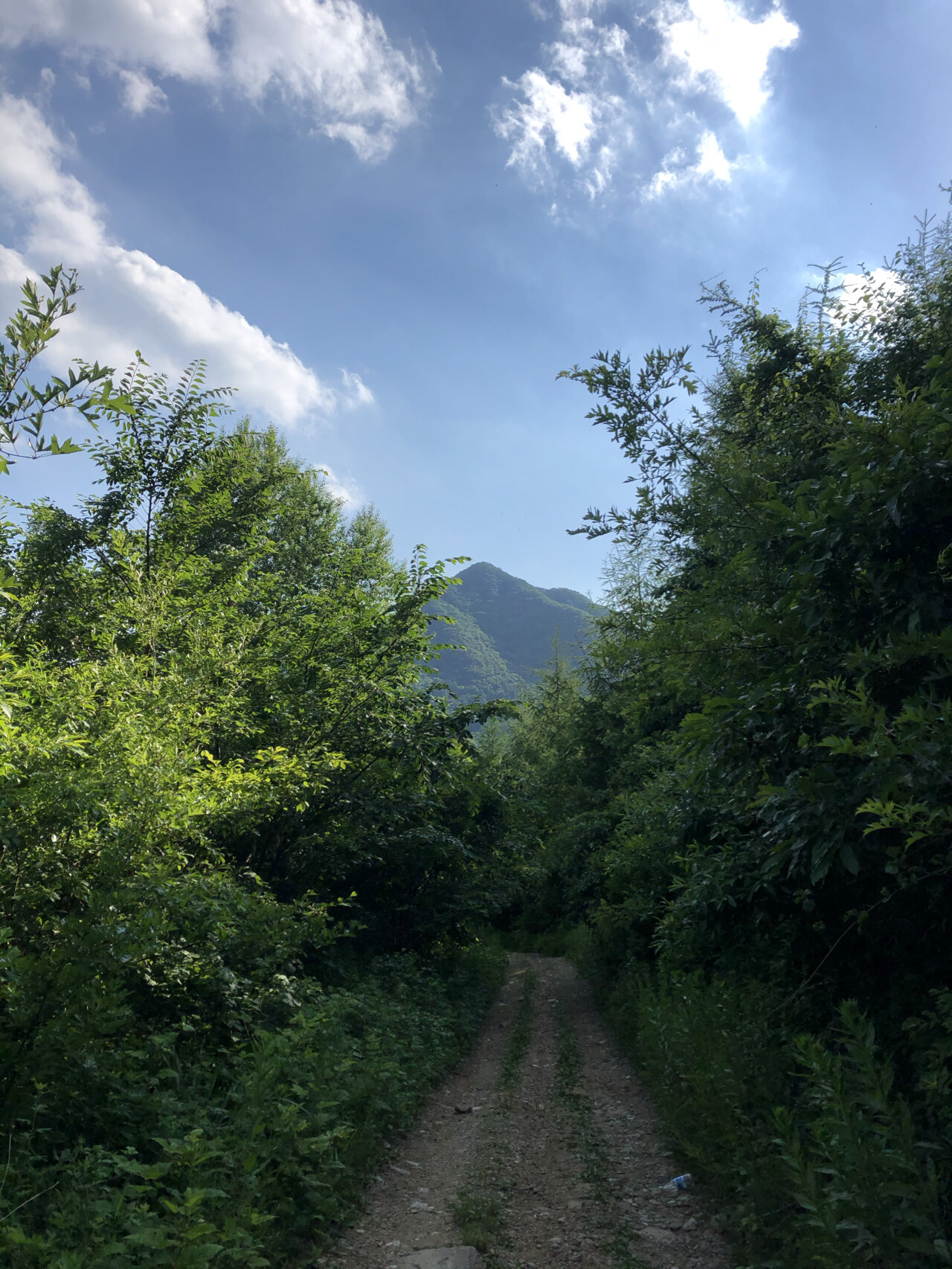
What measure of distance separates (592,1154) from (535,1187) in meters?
1.00

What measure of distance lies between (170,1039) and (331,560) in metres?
10.9

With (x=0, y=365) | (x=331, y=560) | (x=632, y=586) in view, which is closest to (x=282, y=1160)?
(x=0, y=365)

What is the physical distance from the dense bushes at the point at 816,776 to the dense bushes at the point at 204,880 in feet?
10.1

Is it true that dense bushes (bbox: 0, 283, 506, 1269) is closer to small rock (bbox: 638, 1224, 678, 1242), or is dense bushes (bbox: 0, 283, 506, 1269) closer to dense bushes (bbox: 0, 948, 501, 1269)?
dense bushes (bbox: 0, 948, 501, 1269)

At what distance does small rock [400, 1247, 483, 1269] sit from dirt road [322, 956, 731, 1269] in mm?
11

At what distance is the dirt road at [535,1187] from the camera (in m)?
4.59

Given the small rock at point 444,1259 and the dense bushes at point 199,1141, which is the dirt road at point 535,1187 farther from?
the dense bushes at point 199,1141

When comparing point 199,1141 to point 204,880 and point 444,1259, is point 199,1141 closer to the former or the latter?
point 444,1259

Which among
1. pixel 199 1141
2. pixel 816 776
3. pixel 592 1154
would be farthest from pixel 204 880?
pixel 816 776

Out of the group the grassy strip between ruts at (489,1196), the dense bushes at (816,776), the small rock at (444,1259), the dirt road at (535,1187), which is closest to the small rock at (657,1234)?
the dirt road at (535,1187)

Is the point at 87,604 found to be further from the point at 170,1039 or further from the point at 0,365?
the point at 0,365

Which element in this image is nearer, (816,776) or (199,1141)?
(816,776)

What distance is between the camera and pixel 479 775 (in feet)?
48.7

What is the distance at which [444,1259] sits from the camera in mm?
4520
